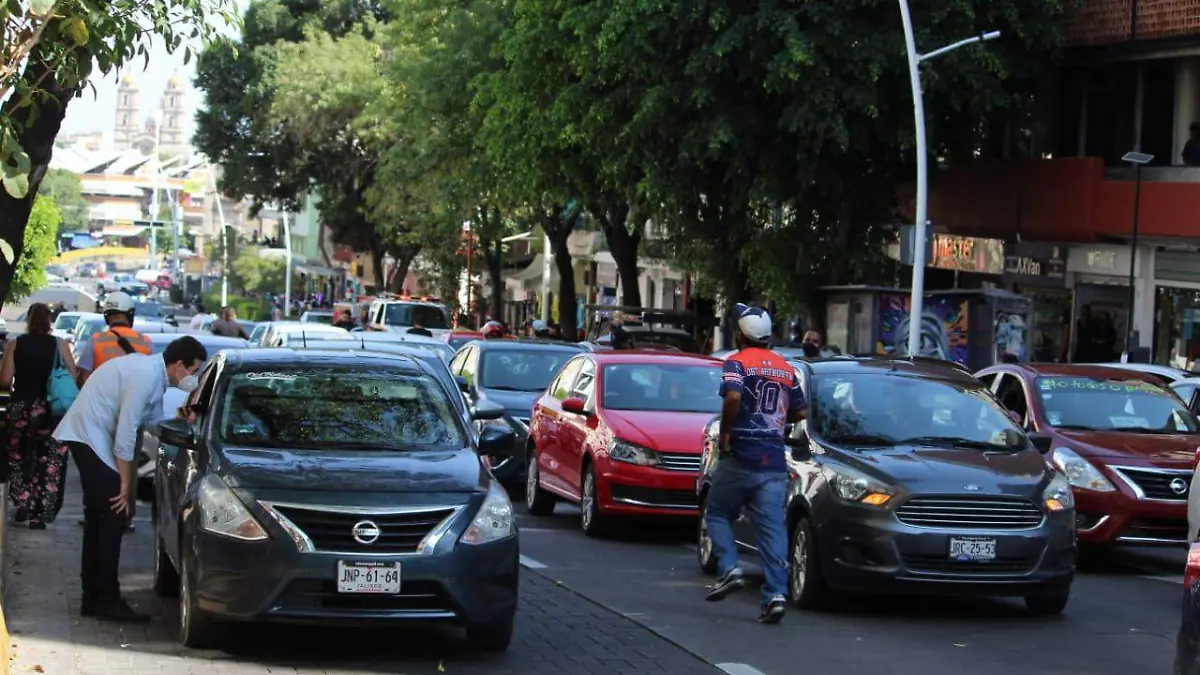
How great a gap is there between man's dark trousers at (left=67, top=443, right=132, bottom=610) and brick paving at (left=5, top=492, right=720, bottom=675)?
177mm

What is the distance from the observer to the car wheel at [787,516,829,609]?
1174 cm

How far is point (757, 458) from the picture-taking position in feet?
37.4

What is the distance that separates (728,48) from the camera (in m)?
29.7

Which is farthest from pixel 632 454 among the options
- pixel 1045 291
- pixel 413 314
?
pixel 413 314

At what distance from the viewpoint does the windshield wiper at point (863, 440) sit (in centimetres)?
1227

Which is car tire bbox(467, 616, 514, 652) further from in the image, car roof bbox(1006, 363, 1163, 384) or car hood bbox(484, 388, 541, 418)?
car hood bbox(484, 388, 541, 418)

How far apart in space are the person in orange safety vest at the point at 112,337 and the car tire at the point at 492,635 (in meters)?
4.87

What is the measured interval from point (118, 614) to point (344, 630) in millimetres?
1255

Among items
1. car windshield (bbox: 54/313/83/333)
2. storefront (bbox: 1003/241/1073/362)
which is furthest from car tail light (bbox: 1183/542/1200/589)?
car windshield (bbox: 54/313/83/333)

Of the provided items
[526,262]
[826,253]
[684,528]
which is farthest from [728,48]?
[526,262]

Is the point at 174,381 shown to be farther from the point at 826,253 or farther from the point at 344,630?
the point at 826,253

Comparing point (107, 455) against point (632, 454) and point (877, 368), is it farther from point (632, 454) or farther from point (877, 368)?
point (632, 454)

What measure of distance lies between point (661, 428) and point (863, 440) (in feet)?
12.4

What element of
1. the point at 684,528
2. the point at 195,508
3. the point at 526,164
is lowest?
the point at 684,528
